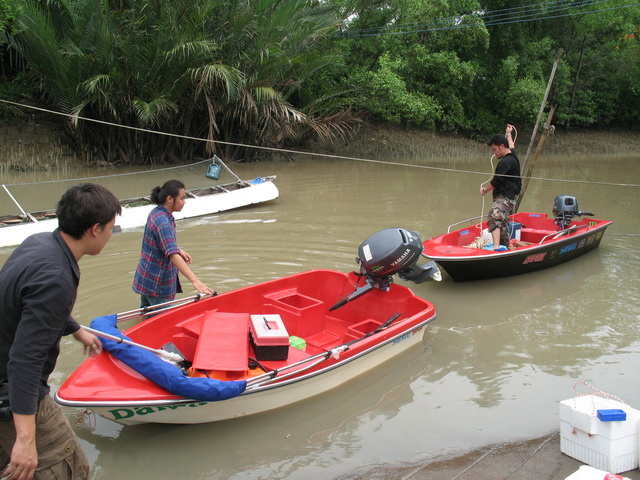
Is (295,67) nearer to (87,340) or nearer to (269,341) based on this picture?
(269,341)

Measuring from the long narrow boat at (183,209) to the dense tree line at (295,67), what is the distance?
2573 millimetres

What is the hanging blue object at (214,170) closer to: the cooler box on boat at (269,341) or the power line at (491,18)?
the cooler box on boat at (269,341)

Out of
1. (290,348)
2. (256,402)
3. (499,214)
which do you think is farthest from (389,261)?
(499,214)

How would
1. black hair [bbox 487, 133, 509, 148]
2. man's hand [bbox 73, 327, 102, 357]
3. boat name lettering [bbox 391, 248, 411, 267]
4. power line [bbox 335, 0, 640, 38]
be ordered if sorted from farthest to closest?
power line [bbox 335, 0, 640, 38], black hair [bbox 487, 133, 509, 148], boat name lettering [bbox 391, 248, 411, 267], man's hand [bbox 73, 327, 102, 357]

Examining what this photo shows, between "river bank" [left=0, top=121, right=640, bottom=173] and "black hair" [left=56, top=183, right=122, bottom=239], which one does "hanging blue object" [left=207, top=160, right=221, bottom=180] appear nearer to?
"river bank" [left=0, top=121, right=640, bottom=173]

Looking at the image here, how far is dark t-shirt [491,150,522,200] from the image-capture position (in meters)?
7.86

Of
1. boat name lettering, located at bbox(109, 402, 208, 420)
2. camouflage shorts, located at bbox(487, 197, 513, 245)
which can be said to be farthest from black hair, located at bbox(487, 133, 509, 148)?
boat name lettering, located at bbox(109, 402, 208, 420)

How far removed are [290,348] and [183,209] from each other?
22.6ft

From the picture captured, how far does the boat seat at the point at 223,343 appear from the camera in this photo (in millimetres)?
4305

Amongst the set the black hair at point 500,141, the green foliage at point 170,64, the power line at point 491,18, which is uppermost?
the power line at point 491,18

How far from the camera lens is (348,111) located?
71.4 feet

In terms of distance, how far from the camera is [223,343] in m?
4.63

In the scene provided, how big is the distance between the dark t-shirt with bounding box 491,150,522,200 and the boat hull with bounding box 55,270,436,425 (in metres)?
2.93

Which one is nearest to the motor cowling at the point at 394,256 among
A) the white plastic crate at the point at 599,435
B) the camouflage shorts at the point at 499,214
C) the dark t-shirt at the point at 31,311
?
the white plastic crate at the point at 599,435
